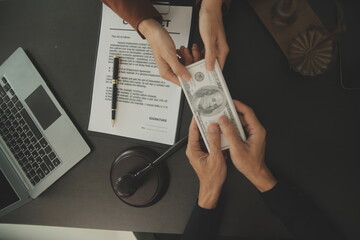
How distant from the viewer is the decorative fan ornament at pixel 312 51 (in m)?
0.57

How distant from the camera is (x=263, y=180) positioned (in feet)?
1.99

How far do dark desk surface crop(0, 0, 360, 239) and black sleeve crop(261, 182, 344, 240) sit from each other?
0.03 m

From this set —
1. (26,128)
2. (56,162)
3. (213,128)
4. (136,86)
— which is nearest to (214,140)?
(213,128)

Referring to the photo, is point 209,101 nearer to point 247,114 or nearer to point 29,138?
point 247,114

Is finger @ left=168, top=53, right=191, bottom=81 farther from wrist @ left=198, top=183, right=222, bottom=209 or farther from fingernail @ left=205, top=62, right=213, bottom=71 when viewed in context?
wrist @ left=198, top=183, right=222, bottom=209

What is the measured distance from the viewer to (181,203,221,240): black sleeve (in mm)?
635

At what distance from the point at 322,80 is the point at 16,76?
3.01 ft

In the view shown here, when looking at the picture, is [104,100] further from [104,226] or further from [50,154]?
[104,226]

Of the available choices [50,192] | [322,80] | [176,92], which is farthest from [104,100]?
[322,80]

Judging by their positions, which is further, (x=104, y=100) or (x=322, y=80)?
(x=104, y=100)

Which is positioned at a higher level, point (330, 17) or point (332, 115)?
point (330, 17)

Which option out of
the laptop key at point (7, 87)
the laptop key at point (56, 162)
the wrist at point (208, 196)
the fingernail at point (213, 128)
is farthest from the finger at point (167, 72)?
the laptop key at point (7, 87)

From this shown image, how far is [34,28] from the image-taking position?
810 millimetres

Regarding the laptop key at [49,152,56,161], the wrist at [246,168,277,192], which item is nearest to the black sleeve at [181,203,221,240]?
the wrist at [246,168,277,192]
